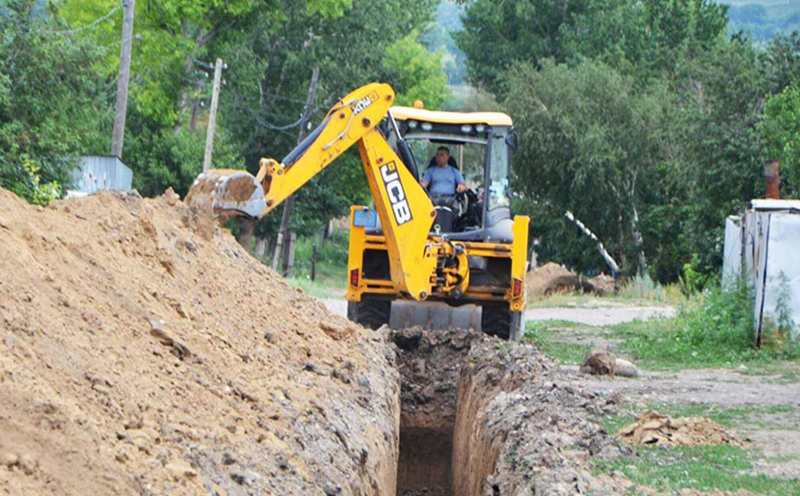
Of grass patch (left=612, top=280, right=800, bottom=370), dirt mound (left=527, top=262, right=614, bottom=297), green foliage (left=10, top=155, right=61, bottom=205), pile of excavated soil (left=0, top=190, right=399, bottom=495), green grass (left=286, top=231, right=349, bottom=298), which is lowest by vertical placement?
green grass (left=286, top=231, right=349, bottom=298)

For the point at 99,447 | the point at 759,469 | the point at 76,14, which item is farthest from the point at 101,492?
the point at 76,14

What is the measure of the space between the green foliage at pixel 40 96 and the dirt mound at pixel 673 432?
13707mm

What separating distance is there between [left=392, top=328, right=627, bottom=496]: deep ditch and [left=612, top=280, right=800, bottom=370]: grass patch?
2.63 meters

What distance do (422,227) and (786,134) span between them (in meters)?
11.3

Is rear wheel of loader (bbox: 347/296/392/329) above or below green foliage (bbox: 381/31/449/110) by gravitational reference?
below

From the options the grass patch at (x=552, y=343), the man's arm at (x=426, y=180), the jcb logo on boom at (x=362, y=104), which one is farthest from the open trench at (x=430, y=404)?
the jcb logo on boom at (x=362, y=104)

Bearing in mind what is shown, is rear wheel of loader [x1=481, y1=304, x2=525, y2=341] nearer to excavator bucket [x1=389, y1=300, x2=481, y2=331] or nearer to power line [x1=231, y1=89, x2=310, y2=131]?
excavator bucket [x1=389, y1=300, x2=481, y2=331]

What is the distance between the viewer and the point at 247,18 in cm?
4103

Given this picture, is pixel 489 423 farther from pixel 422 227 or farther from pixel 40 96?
pixel 40 96

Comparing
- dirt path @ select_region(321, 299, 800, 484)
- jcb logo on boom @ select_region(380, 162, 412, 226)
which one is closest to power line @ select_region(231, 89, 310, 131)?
jcb logo on boom @ select_region(380, 162, 412, 226)

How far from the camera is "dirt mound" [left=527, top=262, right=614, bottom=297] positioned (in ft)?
118

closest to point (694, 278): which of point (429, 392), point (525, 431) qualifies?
point (429, 392)

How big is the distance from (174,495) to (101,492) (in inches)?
15.8

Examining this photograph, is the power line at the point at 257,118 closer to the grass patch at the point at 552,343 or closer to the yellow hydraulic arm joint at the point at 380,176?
the grass patch at the point at 552,343
